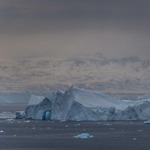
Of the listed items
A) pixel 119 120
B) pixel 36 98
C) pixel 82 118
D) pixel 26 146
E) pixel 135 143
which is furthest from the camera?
pixel 36 98

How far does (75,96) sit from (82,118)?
2.57 m

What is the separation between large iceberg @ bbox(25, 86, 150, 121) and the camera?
119 ft

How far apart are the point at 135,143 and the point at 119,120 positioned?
1857 centimetres

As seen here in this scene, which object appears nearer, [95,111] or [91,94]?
[95,111]

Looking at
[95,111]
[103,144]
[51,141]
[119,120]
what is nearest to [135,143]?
[103,144]

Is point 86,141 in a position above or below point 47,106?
below

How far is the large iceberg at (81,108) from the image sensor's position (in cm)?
3631

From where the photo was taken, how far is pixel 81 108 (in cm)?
3572

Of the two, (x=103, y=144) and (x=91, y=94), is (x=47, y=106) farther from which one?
(x=103, y=144)

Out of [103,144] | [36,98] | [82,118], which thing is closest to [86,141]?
→ [103,144]

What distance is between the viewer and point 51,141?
71.5 feet

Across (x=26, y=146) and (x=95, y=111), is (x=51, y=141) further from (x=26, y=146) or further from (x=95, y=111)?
(x=95, y=111)

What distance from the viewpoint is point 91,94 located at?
4038 cm

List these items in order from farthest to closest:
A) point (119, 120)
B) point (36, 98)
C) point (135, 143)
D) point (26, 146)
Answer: point (36, 98), point (119, 120), point (135, 143), point (26, 146)
